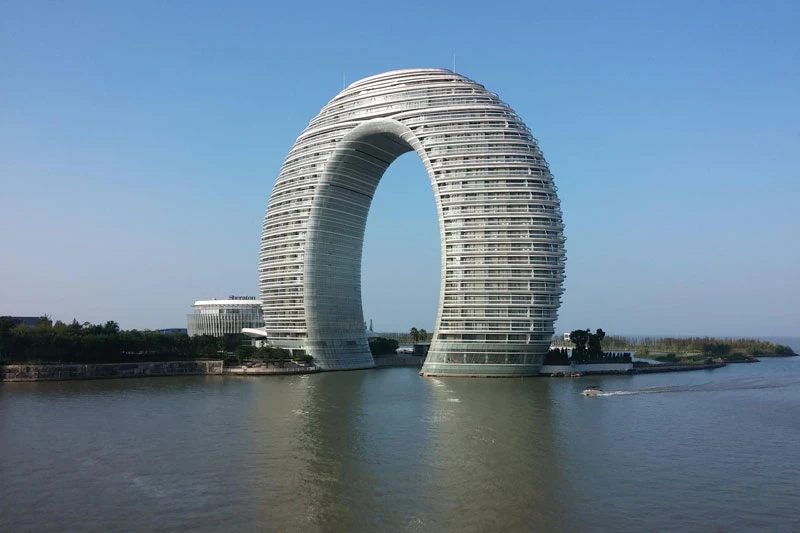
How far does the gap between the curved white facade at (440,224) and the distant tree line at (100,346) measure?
12366 millimetres

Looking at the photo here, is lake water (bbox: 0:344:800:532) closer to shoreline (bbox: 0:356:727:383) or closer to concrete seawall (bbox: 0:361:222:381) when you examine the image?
concrete seawall (bbox: 0:361:222:381)

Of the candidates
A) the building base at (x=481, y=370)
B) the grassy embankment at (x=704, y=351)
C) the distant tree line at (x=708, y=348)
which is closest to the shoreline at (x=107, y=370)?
the building base at (x=481, y=370)

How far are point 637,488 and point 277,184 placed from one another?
9255cm

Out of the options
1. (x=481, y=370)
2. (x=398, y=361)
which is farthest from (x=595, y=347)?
(x=398, y=361)

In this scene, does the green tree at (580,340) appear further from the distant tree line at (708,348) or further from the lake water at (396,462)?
the distant tree line at (708,348)

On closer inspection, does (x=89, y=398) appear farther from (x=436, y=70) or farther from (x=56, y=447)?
(x=436, y=70)

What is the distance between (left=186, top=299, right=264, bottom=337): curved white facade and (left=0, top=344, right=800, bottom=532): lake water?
91199mm

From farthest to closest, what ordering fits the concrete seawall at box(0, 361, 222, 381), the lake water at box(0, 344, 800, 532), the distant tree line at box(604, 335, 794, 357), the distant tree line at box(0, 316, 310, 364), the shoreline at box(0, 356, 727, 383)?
the distant tree line at box(604, 335, 794, 357)
the distant tree line at box(0, 316, 310, 364)
the shoreline at box(0, 356, 727, 383)
the concrete seawall at box(0, 361, 222, 381)
the lake water at box(0, 344, 800, 532)

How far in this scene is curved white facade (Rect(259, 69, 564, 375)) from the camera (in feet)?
288

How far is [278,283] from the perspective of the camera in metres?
111

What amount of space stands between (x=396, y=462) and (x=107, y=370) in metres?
56.8

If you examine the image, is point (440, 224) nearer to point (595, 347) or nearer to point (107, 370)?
point (595, 347)

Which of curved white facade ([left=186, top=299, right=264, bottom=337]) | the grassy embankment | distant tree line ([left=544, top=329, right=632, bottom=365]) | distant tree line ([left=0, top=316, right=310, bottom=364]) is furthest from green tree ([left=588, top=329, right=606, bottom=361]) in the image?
curved white facade ([left=186, top=299, right=264, bottom=337])

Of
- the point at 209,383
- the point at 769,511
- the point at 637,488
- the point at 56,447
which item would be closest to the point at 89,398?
the point at 209,383
